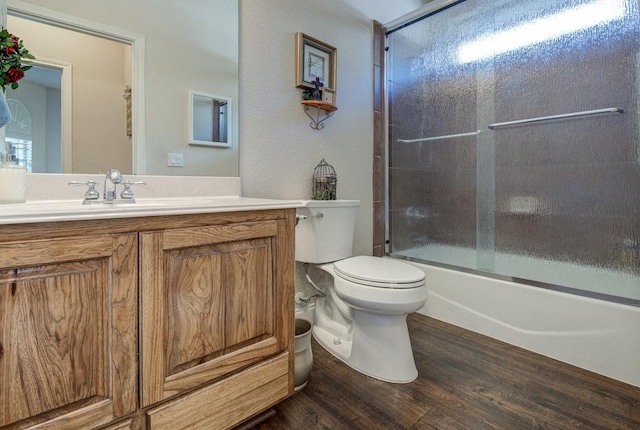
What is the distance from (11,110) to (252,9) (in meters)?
1.12

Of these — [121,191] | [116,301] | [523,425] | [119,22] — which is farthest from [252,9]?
[523,425]

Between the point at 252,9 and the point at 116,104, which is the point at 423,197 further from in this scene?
the point at 116,104

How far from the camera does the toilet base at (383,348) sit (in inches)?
56.5

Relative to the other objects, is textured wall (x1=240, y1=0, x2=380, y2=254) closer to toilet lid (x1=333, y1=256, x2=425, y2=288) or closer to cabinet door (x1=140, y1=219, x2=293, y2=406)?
toilet lid (x1=333, y1=256, x2=425, y2=288)

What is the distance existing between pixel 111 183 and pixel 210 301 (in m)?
0.61

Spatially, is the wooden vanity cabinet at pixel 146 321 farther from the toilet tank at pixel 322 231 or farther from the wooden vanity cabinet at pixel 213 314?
the toilet tank at pixel 322 231

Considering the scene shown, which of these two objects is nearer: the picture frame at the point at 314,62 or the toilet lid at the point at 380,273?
the toilet lid at the point at 380,273

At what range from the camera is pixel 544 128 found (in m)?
1.77

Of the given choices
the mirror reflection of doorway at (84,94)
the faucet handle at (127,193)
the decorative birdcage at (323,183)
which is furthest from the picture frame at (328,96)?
the faucet handle at (127,193)

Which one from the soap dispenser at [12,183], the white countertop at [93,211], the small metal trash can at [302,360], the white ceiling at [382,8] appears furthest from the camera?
the white ceiling at [382,8]

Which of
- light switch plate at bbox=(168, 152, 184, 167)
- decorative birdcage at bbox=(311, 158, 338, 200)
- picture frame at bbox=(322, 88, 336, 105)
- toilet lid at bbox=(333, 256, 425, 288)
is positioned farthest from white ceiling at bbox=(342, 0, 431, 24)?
toilet lid at bbox=(333, 256, 425, 288)

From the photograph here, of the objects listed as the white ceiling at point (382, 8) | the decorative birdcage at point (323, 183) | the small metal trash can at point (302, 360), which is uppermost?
the white ceiling at point (382, 8)

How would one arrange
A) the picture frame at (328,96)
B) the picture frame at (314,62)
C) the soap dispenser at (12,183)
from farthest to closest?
1. the picture frame at (328,96)
2. the picture frame at (314,62)
3. the soap dispenser at (12,183)

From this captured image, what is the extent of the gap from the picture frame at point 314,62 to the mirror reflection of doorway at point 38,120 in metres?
1.11
